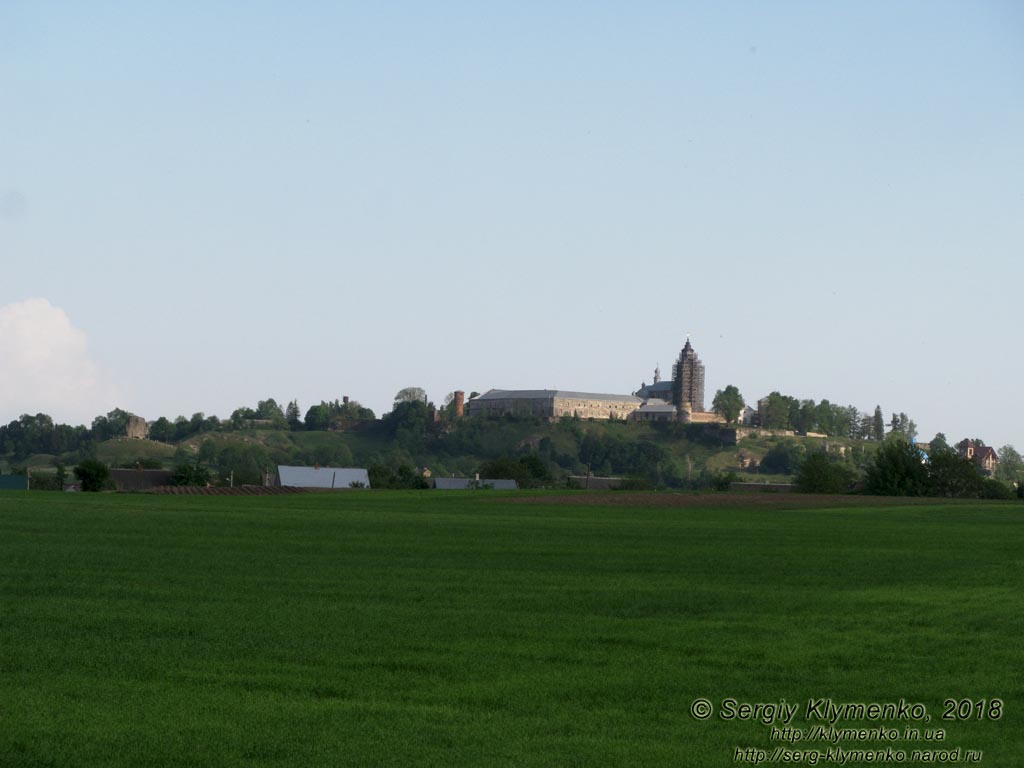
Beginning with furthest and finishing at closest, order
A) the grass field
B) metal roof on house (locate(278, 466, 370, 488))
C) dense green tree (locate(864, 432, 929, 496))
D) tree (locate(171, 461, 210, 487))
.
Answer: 1. metal roof on house (locate(278, 466, 370, 488))
2. dense green tree (locate(864, 432, 929, 496))
3. tree (locate(171, 461, 210, 487))
4. the grass field

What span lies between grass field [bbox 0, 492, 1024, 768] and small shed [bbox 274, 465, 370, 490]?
312 ft

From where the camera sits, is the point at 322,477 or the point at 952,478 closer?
the point at 952,478

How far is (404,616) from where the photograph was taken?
16.9 metres

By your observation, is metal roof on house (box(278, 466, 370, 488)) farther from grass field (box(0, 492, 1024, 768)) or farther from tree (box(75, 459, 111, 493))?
grass field (box(0, 492, 1024, 768))

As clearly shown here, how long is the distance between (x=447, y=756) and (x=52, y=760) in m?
2.90

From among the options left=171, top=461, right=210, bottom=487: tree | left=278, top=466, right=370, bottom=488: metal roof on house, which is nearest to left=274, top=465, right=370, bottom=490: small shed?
left=278, top=466, right=370, bottom=488: metal roof on house

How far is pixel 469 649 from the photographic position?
46.4ft

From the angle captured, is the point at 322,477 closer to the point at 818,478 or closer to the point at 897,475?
the point at 818,478

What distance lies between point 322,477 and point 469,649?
4540 inches

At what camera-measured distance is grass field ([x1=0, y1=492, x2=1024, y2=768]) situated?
32.8 ft

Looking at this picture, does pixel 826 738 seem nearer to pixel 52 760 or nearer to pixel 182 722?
pixel 182 722

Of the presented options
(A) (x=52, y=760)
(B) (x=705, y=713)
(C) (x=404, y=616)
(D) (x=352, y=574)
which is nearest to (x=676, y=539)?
(D) (x=352, y=574)

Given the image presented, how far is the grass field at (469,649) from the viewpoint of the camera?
10000 mm

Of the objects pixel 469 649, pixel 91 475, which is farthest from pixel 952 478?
pixel 469 649
